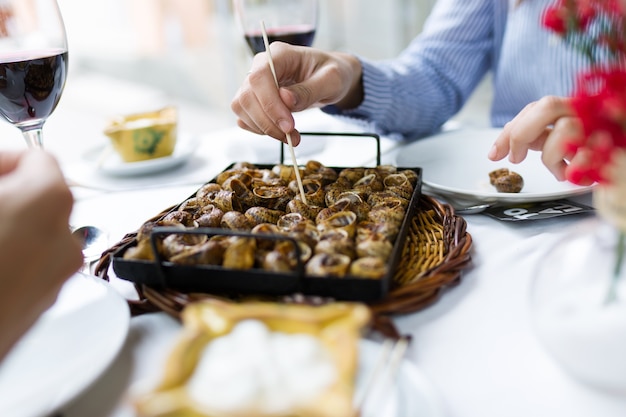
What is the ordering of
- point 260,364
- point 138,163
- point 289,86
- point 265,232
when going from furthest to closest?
point 138,163
point 289,86
point 265,232
point 260,364

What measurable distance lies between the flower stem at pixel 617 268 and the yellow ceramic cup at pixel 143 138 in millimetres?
775

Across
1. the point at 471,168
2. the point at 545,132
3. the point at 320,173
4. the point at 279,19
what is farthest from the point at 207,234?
the point at 279,19

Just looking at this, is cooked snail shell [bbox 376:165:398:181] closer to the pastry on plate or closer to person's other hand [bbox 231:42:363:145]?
person's other hand [bbox 231:42:363:145]

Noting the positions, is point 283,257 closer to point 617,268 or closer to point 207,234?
point 207,234

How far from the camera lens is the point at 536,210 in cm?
63

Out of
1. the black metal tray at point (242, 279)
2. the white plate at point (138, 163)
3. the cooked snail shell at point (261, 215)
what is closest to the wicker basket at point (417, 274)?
the black metal tray at point (242, 279)

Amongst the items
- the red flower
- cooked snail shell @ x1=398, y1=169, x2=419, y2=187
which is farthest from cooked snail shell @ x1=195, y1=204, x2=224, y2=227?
the red flower

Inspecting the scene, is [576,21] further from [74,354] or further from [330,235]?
[74,354]

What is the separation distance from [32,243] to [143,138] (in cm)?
62

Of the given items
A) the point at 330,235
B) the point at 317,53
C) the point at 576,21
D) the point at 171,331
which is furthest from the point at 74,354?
the point at 317,53

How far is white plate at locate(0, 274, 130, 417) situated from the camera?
34 centimetres

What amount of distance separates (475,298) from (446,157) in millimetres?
393

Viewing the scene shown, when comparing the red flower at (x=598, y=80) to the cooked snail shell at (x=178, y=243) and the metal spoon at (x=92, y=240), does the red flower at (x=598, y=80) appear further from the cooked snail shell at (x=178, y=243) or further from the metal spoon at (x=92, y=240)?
the metal spoon at (x=92, y=240)

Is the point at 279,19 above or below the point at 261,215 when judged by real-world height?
above
